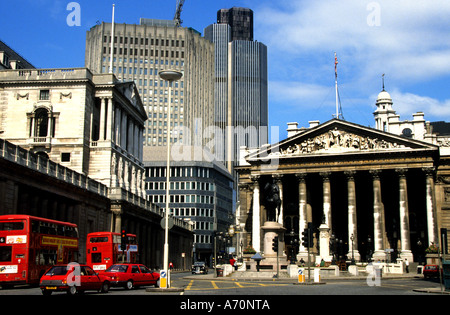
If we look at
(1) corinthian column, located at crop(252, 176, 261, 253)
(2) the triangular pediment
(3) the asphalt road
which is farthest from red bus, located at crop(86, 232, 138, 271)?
(2) the triangular pediment

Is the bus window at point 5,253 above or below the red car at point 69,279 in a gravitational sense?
above

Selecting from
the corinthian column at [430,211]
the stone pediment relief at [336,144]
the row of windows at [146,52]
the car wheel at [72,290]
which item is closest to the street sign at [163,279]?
the car wheel at [72,290]

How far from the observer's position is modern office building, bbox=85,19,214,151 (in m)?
146

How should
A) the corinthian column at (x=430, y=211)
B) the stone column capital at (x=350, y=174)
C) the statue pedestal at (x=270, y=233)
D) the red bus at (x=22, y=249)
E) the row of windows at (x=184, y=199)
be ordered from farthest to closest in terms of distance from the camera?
the row of windows at (x=184, y=199) < the stone column capital at (x=350, y=174) < the corinthian column at (x=430, y=211) < the statue pedestal at (x=270, y=233) < the red bus at (x=22, y=249)

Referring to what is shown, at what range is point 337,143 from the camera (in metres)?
75.6

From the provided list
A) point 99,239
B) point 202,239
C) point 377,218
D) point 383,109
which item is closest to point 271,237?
point 99,239

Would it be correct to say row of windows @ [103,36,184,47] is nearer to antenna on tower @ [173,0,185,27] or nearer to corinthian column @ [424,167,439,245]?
antenna on tower @ [173,0,185,27]

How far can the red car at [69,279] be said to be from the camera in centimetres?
2617

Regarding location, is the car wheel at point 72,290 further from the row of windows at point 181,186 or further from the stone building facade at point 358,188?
the row of windows at point 181,186

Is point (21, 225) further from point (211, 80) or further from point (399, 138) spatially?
point (211, 80)

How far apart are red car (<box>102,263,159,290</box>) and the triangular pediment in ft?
145

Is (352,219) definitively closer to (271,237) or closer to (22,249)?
(271,237)

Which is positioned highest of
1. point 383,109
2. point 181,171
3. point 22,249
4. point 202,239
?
point 383,109

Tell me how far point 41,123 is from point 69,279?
50206mm
